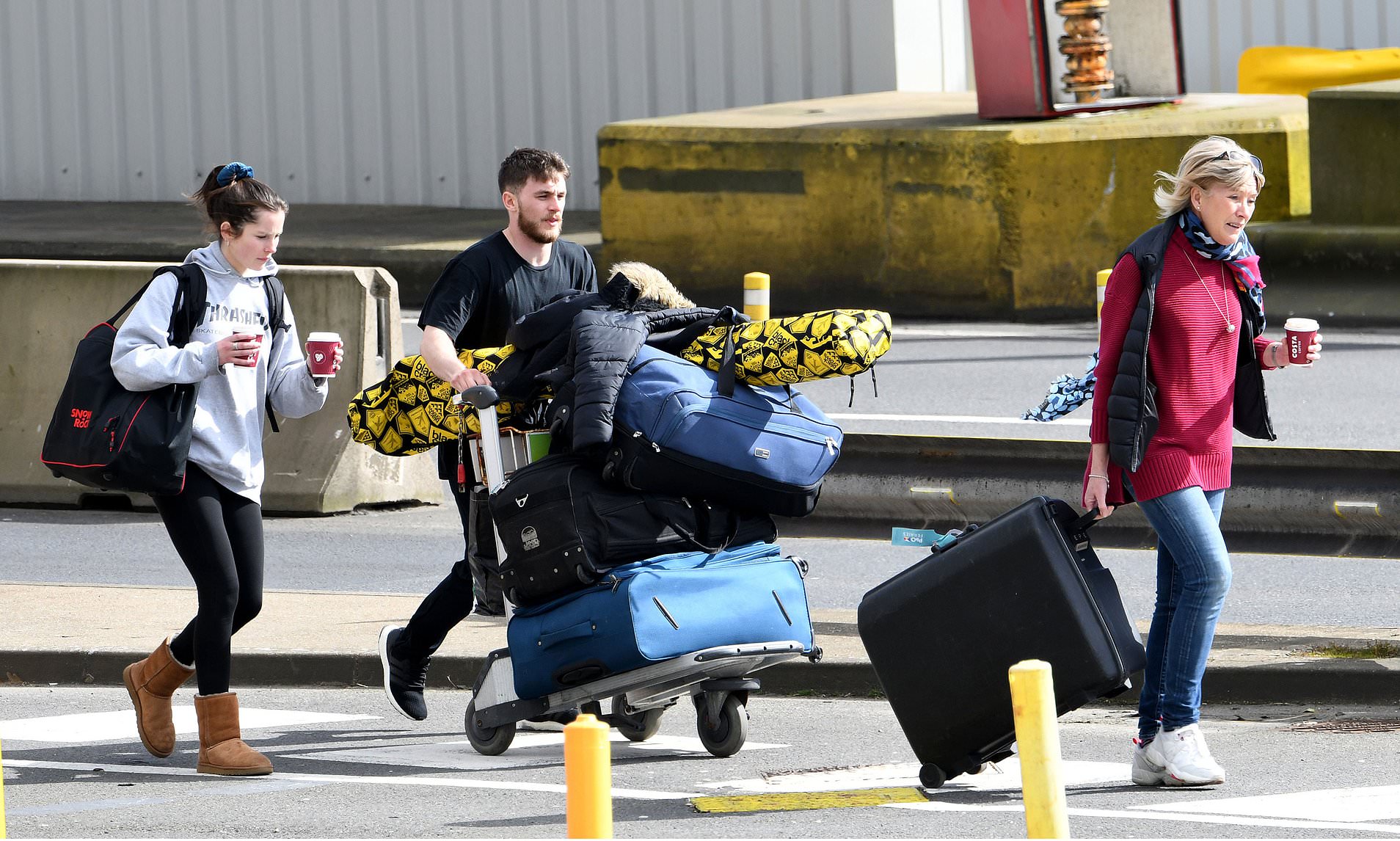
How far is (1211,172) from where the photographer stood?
18.7 feet


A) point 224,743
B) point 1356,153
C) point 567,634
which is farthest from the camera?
point 1356,153

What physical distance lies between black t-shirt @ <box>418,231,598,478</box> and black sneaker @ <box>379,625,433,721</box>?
621mm

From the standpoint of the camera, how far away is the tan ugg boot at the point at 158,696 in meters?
6.43

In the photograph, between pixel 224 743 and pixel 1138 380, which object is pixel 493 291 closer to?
pixel 224 743

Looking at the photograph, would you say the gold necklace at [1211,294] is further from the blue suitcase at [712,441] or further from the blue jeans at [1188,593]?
the blue suitcase at [712,441]

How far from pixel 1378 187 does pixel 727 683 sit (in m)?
10.0


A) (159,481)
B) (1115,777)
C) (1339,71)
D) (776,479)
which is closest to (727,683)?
(776,479)

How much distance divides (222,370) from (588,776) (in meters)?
2.81

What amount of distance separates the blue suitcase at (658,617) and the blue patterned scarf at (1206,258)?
876 millimetres

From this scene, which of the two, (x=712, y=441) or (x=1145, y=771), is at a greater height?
(x=712, y=441)

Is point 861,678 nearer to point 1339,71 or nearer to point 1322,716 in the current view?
point 1322,716

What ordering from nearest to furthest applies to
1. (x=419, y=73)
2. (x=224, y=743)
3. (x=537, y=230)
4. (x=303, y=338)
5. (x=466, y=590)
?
(x=224, y=743), (x=537, y=230), (x=466, y=590), (x=303, y=338), (x=419, y=73)

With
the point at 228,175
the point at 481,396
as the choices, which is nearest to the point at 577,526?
the point at 481,396

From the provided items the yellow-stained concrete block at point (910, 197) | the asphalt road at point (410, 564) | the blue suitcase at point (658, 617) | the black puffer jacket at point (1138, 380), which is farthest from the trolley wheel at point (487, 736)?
the yellow-stained concrete block at point (910, 197)
